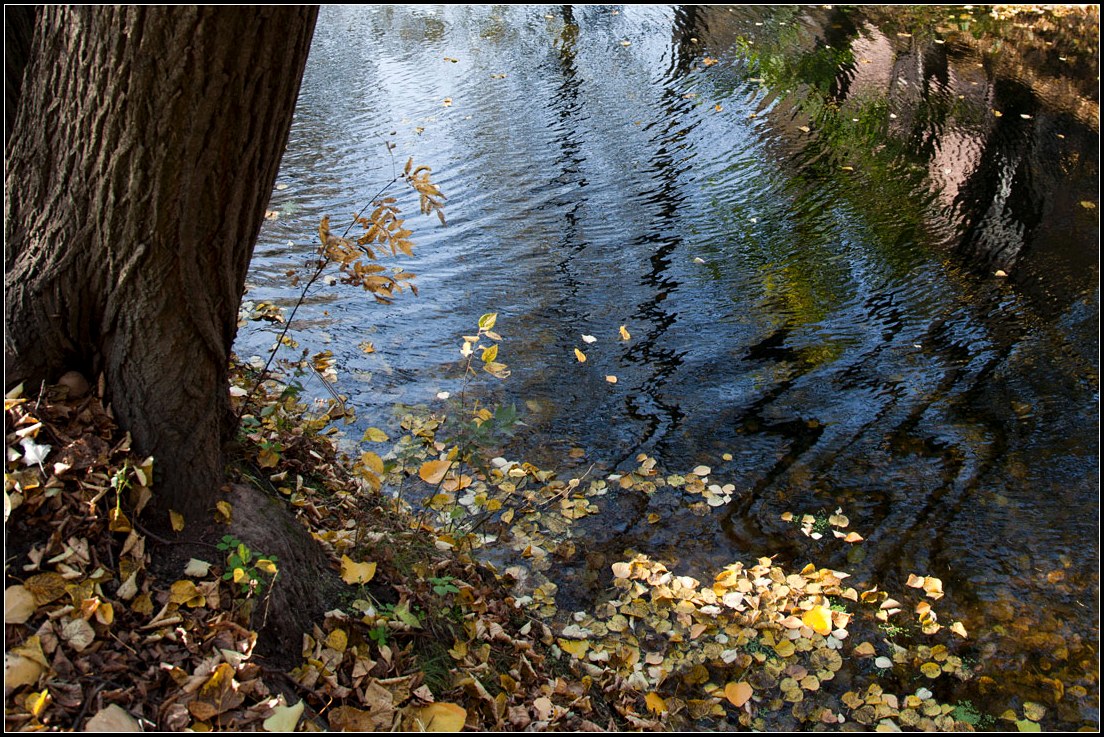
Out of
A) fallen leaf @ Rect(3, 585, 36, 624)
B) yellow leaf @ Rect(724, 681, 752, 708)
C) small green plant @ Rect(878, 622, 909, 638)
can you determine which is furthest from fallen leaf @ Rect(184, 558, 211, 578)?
small green plant @ Rect(878, 622, 909, 638)

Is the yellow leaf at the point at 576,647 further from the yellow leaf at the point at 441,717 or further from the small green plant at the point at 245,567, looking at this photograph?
the small green plant at the point at 245,567

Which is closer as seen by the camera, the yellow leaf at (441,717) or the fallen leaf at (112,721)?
the fallen leaf at (112,721)

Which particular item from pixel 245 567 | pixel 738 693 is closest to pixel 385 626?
pixel 245 567

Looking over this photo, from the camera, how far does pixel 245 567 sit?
2350mm

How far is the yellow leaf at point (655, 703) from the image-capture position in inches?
116

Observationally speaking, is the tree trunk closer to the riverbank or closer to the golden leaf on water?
the riverbank

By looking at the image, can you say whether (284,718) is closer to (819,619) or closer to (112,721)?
(112,721)

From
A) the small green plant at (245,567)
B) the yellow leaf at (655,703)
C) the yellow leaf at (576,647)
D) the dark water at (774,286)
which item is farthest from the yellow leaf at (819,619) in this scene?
the small green plant at (245,567)

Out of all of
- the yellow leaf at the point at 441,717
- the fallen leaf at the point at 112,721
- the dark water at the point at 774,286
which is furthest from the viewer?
the dark water at the point at 774,286

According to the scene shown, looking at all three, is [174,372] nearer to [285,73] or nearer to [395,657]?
[285,73]

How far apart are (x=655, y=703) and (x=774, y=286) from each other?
12.1 feet

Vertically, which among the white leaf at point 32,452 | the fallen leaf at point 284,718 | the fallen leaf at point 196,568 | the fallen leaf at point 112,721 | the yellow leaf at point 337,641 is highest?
the white leaf at point 32,452

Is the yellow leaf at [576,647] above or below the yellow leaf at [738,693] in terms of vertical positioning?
above

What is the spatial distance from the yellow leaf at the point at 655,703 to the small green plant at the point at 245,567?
141 centimetres
